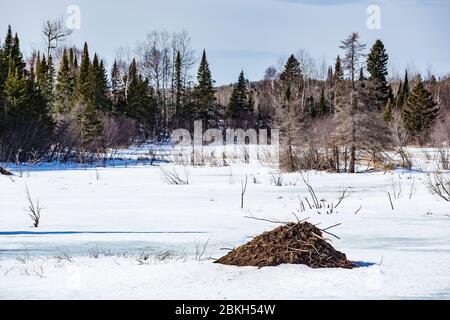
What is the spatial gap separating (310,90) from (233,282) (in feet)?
223

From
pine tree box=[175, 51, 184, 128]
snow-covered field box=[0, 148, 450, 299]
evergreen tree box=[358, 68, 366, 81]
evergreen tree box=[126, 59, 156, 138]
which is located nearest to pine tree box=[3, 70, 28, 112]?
evergreen tree box=[358, 68, 366, 81]

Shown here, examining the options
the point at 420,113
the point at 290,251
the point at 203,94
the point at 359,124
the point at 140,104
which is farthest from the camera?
the point at 203,94

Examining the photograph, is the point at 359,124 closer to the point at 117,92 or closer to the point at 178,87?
the point at 178,87

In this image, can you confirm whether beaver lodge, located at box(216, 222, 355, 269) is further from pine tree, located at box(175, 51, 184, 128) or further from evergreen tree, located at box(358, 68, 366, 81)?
pine tree, located at box(175, 51, 184, 128)

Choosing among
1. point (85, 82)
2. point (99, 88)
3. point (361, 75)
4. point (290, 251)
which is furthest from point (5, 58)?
point (290, 251)

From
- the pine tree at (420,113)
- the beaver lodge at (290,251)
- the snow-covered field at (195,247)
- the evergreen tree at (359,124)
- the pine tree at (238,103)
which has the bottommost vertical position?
the snow-covered field at (195,247)

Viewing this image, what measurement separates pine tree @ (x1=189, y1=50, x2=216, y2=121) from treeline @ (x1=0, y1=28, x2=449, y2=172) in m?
0.11

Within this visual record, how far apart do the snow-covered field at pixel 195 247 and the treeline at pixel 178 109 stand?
10777mm

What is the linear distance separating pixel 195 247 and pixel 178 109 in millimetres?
55114

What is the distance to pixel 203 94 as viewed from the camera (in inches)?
2334

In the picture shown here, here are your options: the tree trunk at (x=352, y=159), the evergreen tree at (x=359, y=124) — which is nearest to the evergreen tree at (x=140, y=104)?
the evergreen tree at (x=359, y=124)

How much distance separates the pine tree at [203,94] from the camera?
5884 centimetres

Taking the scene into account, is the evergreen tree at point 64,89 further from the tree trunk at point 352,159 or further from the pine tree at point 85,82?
the tree trunk at point 352,159

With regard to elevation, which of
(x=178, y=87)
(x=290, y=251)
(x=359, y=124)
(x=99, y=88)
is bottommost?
(x=290, y=251)
